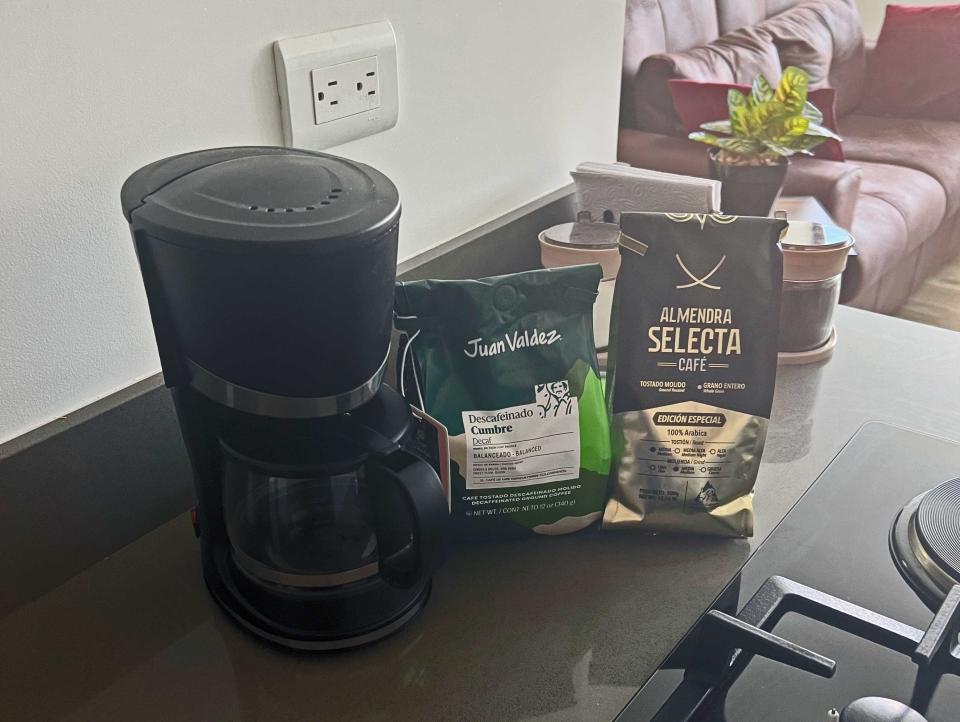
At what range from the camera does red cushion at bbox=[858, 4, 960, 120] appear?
11.6ft

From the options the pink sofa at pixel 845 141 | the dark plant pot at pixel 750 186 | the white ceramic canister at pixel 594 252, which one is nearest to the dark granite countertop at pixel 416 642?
the white ceramic canister at pixel 594 252

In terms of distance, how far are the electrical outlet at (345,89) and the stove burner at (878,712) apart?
622mm

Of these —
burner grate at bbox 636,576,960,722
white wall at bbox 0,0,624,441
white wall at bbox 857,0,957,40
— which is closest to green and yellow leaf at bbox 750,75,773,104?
white wall at bbox 0,0,624,441

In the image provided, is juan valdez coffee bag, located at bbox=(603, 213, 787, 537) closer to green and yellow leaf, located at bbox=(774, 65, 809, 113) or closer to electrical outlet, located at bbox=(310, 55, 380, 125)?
electrical outlet, located at bbox=(310, 55, 380, 125)

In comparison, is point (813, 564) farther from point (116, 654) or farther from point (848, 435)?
point (116, 654)

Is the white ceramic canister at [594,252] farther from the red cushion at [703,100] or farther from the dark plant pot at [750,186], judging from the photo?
the red cushion at [703,100]

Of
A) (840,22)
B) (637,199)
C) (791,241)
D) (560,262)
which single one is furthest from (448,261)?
(840,22)

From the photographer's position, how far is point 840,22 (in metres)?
3.58

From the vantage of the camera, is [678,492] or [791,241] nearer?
[678,492]

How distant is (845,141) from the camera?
327cm

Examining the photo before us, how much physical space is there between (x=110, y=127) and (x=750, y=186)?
2.82 ft

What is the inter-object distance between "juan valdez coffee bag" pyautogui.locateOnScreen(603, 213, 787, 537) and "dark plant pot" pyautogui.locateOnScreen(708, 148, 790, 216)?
52 cm

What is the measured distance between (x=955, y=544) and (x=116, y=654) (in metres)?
0.66

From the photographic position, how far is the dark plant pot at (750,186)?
122cm
